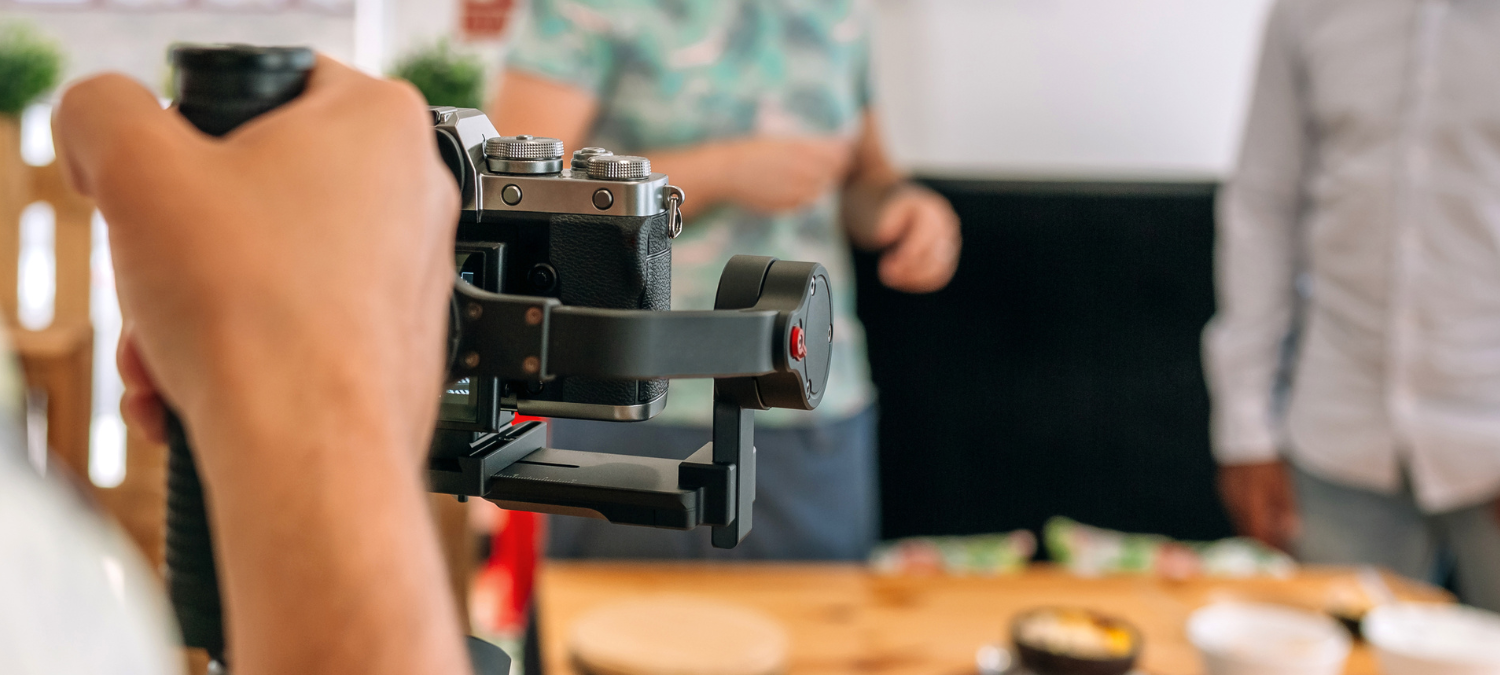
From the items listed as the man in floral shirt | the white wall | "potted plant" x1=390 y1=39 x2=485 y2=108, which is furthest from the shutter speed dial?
the white wall

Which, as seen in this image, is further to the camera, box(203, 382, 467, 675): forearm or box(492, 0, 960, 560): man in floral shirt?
box(492, 0, 960, 560): man in floral shirt

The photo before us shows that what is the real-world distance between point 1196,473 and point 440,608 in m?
2.21

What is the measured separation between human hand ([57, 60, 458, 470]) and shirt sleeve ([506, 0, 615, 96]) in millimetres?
916

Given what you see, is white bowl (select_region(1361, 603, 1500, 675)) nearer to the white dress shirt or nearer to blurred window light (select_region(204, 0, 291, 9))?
the white dress shirt

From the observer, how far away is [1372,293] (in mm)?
1519

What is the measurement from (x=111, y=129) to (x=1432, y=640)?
1137mm

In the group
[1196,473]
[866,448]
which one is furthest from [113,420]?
[1196,473]

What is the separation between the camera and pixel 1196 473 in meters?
2.25

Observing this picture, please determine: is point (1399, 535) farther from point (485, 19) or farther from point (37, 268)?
point (37, 268)

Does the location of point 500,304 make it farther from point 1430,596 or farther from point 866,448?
point 1430,596

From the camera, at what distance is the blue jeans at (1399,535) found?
1.46 meters

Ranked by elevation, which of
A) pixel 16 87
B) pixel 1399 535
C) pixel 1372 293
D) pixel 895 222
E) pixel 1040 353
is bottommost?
pixel 1399 535

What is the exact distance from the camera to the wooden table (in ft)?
3.51

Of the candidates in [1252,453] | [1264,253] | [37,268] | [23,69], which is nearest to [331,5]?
[23,69]
